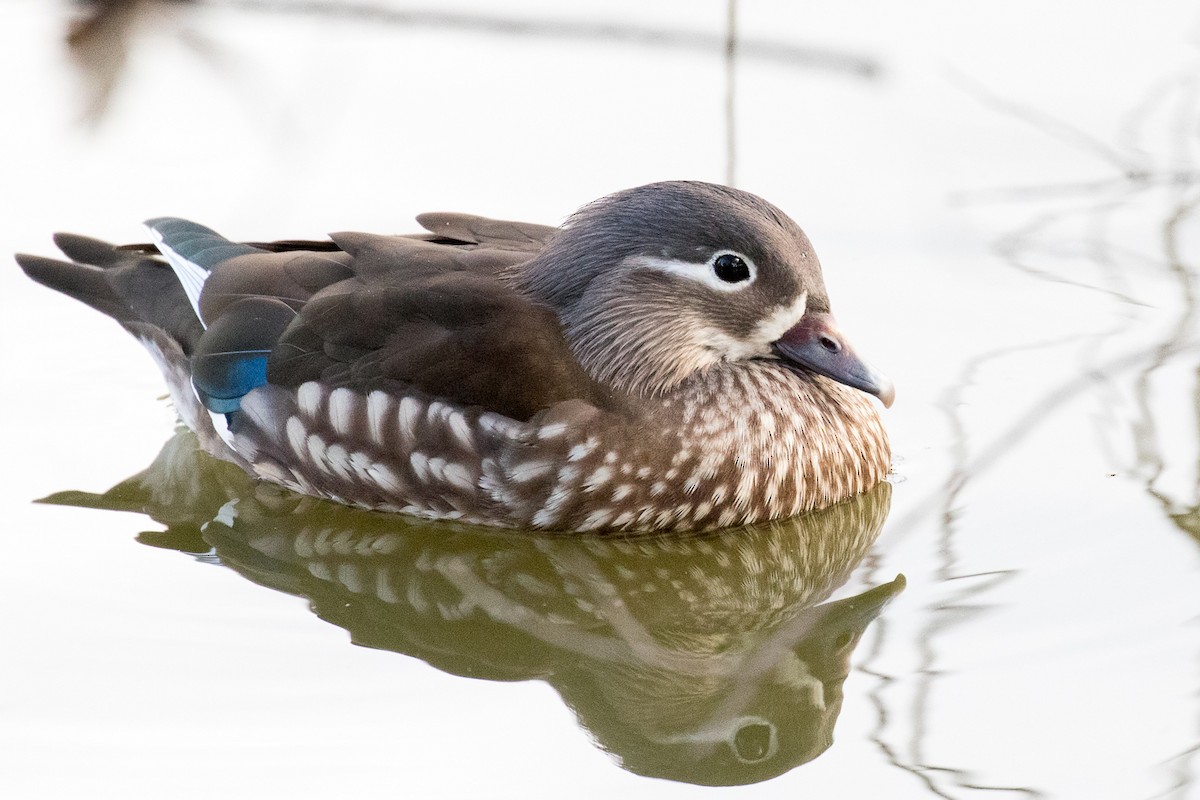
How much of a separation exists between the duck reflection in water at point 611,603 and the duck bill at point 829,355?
19.3 inches

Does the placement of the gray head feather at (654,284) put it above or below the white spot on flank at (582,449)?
above

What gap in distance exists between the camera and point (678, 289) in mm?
5559

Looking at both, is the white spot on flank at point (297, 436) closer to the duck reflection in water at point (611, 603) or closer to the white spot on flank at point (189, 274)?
the duck reflection in water at point (611, 603)

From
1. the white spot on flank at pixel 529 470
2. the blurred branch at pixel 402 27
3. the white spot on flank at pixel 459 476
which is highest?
the blurred branch at pixel 402 27

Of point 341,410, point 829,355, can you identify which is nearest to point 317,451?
point 341,410

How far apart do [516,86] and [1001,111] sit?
87.3 inches

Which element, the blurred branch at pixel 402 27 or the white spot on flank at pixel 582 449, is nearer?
the blurred branch at pixel 402 27

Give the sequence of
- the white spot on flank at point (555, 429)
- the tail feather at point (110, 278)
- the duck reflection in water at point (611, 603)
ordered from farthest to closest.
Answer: the tail feather at point (110, 278) < the white spot on flank at point (555, 429) < the duck reflection in water at point (611, 603)

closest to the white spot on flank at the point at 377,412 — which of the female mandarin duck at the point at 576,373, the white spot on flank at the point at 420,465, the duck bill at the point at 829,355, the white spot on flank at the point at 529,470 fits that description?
the female mandarin duck at the point at 576,373

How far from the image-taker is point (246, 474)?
20.3ft

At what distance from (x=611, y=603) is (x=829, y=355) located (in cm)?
102

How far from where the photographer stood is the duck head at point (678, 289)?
5.43 m

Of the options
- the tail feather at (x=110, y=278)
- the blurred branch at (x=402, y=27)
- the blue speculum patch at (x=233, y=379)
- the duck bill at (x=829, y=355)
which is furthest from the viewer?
the tail feather at (x=110, y=278)

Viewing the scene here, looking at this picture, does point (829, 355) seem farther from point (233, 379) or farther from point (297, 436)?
point (233, 379)
